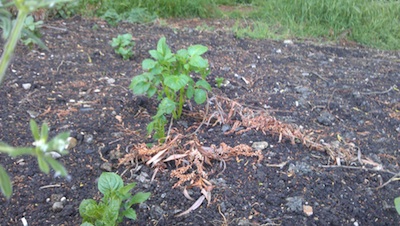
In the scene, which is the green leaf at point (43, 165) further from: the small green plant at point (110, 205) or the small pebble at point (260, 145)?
the small pebble at point (260, 145)

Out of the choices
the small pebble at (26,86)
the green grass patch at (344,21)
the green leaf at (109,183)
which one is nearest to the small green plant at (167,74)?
the green leaf at (109,183)

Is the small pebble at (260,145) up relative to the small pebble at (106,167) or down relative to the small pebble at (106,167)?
down

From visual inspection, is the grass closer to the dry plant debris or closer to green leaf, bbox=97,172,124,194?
the dry plant debris

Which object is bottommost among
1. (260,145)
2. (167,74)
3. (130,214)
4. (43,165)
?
(260,145)

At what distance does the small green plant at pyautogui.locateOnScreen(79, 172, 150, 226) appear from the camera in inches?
65.8

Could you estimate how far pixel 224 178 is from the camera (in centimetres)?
209

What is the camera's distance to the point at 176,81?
2232 millimetres

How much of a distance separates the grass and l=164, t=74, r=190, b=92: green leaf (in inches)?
89.0

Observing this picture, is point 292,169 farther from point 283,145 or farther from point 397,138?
point 397,138

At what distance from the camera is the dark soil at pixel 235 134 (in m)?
1.94

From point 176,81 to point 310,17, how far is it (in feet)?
10.0

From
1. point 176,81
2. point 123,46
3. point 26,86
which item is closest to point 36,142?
point 176,81

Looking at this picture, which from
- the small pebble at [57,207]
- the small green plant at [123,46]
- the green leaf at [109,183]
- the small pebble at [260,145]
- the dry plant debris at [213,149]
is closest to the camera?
the green leaf at [109,183]

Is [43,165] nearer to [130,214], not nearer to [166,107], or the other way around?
[130,214]
